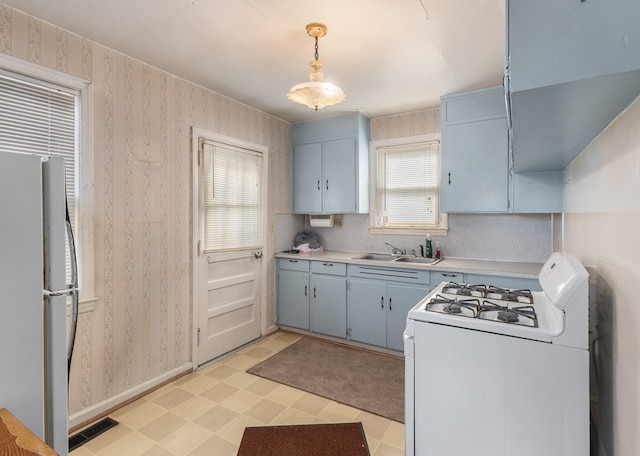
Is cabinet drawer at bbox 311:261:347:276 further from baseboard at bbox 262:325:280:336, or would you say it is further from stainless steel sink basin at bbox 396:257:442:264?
baseboard at bbox 262:325:280:336

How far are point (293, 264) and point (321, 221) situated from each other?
2.29 ft

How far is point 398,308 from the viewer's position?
10.5 ft

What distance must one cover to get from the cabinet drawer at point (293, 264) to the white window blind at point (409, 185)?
110cm

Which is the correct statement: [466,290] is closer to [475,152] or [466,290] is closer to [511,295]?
[511,295]

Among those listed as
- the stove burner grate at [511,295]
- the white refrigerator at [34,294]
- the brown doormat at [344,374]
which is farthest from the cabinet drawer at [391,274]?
the white refrigerator at [34,294]

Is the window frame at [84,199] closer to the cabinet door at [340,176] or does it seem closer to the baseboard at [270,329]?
the baseboard at [270,329]

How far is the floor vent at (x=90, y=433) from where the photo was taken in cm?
200

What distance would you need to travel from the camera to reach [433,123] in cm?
357

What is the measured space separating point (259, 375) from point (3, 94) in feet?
8.71

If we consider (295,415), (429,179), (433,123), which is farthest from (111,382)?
(433,123)

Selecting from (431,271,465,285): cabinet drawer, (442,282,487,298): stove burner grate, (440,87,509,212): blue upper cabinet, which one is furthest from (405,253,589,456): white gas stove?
(440,87,509,212): blue upper cabinet

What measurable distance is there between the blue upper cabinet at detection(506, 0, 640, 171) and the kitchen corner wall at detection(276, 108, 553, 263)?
2403mm

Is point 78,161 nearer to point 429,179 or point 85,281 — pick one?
point 85,281

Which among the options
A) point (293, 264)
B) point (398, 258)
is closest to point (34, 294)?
point (293, 264)
